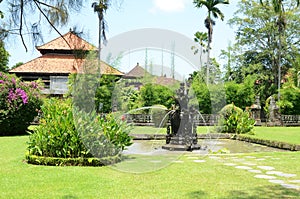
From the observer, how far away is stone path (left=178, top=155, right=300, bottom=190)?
20.2 feet

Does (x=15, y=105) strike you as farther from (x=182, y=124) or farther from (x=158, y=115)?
(x=158, y=115)

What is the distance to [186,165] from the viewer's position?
25.8 ft

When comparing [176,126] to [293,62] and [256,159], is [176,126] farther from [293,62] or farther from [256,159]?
[293,62]

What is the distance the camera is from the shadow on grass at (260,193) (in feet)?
16.9

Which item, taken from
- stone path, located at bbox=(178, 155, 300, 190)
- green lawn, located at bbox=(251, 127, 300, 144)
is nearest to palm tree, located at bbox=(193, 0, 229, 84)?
green lawn, located at bbox=(251, 127, 300, 144)

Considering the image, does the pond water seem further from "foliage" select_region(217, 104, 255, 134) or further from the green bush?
the green bush

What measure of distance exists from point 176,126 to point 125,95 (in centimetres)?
1508

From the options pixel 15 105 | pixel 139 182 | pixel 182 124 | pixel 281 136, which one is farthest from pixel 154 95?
pixel 139 182

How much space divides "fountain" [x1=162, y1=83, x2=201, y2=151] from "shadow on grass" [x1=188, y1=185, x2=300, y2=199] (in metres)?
5.67

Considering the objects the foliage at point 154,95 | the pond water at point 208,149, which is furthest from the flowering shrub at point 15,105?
the foliage at point 154,95

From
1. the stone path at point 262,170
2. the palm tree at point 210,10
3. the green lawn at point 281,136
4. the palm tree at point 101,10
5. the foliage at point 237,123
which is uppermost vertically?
the palm tree at point 210,10

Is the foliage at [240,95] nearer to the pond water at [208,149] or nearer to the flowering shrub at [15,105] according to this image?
the pond water at [208,149]

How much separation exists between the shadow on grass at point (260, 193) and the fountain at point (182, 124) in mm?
5669

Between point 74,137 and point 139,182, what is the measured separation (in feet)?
7.27
